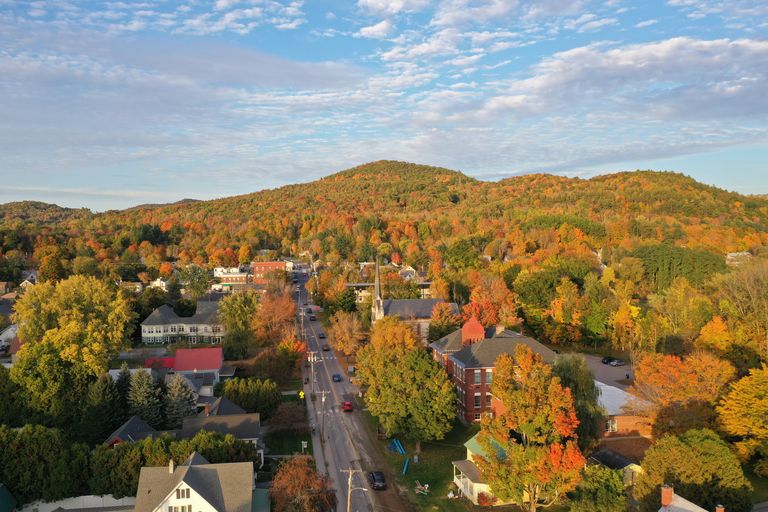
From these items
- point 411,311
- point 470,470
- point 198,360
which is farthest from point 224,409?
point 411,311

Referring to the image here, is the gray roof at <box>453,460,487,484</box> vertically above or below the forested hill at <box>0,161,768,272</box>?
below

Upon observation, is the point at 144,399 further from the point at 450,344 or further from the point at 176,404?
the point at 450,344

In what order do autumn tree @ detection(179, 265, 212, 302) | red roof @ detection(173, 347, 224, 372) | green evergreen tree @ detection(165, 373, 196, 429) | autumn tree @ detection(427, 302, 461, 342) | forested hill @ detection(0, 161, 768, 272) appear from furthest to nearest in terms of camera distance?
forested hill @ detection(0, 161, 768, 272) < autumn tree @ detection(179, 265, 212, 302) < autumn tree @ detection(427, 302, 461, 342) < red roof @ detection(173, 347, 224, 372) < green evergreen tree @ detection(165, 373, 196, 429)

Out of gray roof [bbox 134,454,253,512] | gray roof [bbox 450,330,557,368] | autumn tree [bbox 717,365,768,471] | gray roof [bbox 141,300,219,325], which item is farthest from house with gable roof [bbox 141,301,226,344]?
autumn tree [bbox 717,365,768,471]

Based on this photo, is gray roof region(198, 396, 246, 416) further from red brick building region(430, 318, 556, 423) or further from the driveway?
the driveway

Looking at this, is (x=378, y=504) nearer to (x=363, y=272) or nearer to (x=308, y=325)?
(x=308, y=325)

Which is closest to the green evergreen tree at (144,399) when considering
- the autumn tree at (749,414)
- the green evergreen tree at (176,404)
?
the green evergreen tree at (176,404)
